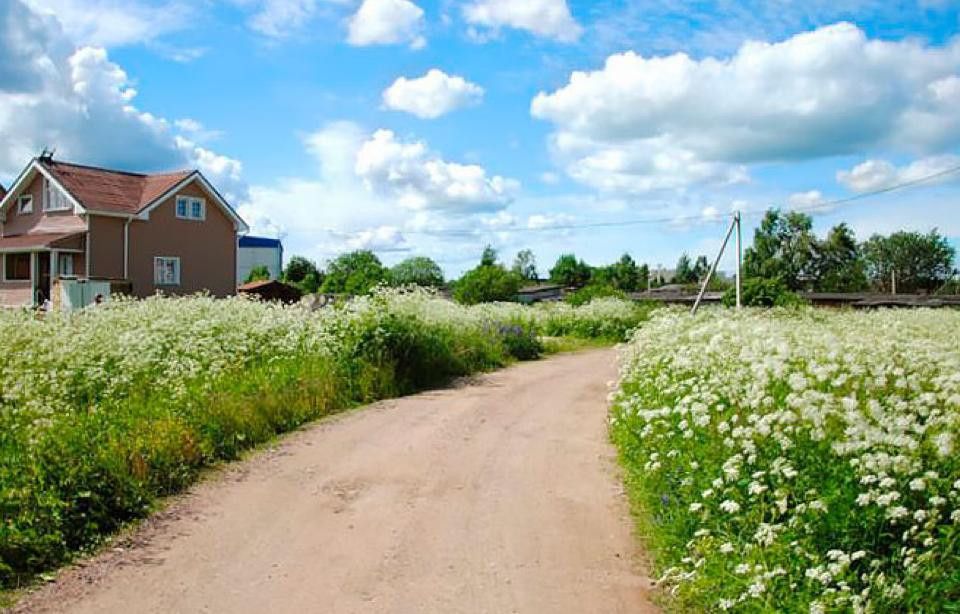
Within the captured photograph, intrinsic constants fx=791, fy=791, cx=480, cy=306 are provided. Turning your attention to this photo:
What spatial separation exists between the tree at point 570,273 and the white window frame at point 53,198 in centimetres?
5124

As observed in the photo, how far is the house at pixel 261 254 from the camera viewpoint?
81.6 metres

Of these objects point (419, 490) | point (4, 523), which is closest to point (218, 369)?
point (419, 490)

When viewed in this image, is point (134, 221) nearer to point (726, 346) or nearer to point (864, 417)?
point (726, 346)

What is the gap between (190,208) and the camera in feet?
119

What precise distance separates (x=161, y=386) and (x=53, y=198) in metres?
28.9

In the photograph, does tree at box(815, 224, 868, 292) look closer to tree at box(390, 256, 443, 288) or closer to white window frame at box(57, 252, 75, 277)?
tree at box(390, 256, 443, 288)

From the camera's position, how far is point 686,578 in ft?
16.7

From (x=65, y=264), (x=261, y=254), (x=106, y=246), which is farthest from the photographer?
(x=261, y=254)

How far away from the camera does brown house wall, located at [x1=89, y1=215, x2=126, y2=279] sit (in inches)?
1287

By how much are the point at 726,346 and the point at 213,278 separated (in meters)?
33.0

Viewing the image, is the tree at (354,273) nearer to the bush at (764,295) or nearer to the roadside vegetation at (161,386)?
the bush at (764,295)

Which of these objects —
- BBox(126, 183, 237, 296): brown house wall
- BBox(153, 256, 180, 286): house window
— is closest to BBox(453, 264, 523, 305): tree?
BBox(126, 183, 237, 296): brown house wall

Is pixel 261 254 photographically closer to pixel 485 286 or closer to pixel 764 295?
pixel 485 286

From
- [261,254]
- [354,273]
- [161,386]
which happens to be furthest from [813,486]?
[261,254]
